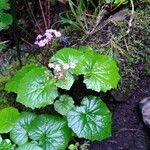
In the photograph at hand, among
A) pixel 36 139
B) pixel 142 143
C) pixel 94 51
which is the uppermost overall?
pixel 94 51

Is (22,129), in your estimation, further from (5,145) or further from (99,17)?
(99,17)

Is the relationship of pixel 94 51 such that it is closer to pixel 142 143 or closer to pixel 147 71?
pixel 147 71

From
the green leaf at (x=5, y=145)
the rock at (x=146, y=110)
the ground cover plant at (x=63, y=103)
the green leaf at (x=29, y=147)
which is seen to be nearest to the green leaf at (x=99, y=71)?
the ground cover plant at (x=63, y=103)

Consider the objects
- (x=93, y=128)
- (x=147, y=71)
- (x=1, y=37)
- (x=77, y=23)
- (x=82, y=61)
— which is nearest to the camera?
(x=93, y=128)

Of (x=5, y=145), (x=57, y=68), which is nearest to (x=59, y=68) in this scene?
(x=57, y=68)

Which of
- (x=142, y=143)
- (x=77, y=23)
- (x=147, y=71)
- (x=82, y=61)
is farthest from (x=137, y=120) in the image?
(x=77, y=23)
